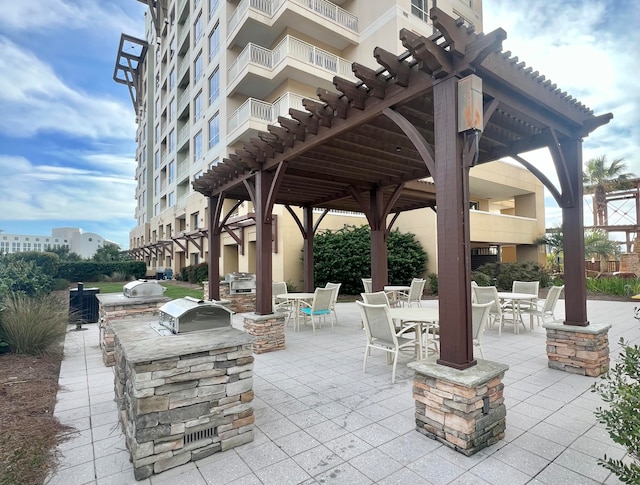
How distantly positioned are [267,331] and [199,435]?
120 inches

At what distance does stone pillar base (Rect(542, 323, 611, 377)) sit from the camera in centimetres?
416

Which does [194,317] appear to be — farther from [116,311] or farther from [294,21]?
[294,21]

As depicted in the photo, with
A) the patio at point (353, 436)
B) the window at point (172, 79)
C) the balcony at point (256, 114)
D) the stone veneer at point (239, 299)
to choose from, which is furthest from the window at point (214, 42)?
the patio at point (353, 436)

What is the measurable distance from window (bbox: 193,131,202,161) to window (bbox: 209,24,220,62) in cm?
418

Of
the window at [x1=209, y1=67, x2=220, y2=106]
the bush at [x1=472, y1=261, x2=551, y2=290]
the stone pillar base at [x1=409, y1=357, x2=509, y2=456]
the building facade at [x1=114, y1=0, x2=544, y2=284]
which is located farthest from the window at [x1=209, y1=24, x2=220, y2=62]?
the stone pillar base at [x1=409, y1=357, x2=509, y2=456]

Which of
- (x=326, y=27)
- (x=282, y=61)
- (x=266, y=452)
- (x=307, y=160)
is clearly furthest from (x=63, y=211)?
(x=266, y=452)

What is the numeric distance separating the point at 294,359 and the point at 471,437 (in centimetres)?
298

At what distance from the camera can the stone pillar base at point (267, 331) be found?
18.2ft

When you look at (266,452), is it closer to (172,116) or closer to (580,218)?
(580,218)

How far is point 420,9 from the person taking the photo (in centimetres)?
1412

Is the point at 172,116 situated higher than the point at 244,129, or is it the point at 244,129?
the point at 172,116

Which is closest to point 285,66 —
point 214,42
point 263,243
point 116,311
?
point 214,42

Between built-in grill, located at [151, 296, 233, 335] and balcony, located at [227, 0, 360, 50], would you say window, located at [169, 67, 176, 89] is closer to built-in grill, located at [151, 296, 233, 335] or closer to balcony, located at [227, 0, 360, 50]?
balcony, located at [227, 0, 360, 50]

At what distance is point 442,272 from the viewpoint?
2920 millimetres
